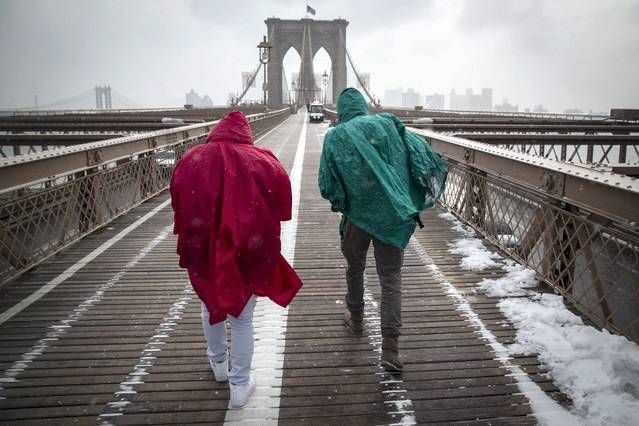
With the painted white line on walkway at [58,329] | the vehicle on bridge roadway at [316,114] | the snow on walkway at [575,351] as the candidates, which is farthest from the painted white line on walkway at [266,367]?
the vehicle on bridge roadway at [316,114]

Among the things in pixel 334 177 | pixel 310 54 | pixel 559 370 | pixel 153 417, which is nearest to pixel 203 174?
pixel 334 177

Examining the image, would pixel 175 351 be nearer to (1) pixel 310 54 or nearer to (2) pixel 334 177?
(2) pixel 334 177

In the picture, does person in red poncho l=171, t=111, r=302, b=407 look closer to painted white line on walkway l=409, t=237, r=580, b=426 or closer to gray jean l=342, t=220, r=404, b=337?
gray jean l=342, t=220, r=404, b=337

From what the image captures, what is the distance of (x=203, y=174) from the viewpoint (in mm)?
2406

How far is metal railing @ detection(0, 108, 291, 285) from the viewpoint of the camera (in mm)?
4578

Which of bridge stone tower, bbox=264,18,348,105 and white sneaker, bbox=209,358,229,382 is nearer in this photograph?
white sneaker, bbox=209,358,229,382

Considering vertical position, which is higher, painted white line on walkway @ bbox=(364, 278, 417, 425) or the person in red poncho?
the person in red poncho

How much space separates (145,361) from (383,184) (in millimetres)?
2045

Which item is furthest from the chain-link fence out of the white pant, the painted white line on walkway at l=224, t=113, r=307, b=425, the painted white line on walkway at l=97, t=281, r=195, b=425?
the painted white line on walkway at l=97, t=281, r=195, b=425

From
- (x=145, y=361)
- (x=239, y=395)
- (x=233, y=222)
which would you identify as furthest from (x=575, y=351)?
(x=145, y=361)

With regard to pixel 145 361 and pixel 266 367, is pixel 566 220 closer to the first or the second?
pixel 266 367

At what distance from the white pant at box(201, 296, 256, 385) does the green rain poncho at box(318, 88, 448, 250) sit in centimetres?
92

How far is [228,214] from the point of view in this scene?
239cm

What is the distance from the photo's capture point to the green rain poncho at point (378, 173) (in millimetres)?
2926
